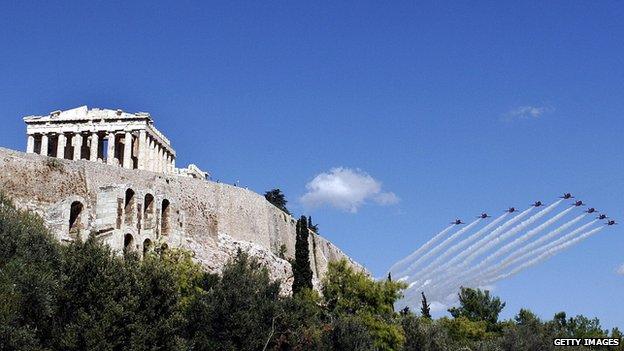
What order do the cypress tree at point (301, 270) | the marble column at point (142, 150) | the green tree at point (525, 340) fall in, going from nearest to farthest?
the green tree at point (525, 340) < the cypress tree at point (301, 270) < the marble column at point (142, 150)

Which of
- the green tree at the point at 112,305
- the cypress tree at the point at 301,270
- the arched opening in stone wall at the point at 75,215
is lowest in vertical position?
the green tree at the point at 112,305

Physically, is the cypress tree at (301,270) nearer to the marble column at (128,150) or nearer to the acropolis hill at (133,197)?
the acropolis hill at (133,197)

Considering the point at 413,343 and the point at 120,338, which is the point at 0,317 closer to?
the point at 120,338

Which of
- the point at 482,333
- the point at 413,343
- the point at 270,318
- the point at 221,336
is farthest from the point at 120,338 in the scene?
the point at 482,333

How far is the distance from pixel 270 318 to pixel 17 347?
12.9m

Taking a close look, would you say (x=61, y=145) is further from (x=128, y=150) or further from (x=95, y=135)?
(x=128, y=150)

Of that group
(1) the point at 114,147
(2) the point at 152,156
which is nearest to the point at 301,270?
(2) the point at 152,156

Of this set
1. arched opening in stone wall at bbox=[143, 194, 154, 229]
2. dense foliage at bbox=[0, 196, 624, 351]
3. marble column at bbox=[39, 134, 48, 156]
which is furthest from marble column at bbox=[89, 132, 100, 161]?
dense foliage at bbox=[0, 196, 624, 351]

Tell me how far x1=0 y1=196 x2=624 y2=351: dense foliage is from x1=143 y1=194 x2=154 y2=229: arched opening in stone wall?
7142mm

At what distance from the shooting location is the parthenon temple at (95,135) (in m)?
76.4

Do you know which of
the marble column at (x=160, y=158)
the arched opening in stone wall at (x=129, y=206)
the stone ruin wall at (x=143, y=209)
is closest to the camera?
the stone ruin wall at (x=143, y=209)

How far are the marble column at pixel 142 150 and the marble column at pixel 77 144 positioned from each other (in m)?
5.52

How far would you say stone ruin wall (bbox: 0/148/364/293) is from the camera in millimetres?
54375

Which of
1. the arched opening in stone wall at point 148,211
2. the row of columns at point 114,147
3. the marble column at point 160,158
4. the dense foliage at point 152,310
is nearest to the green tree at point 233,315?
the dense foliage at point 152,310
